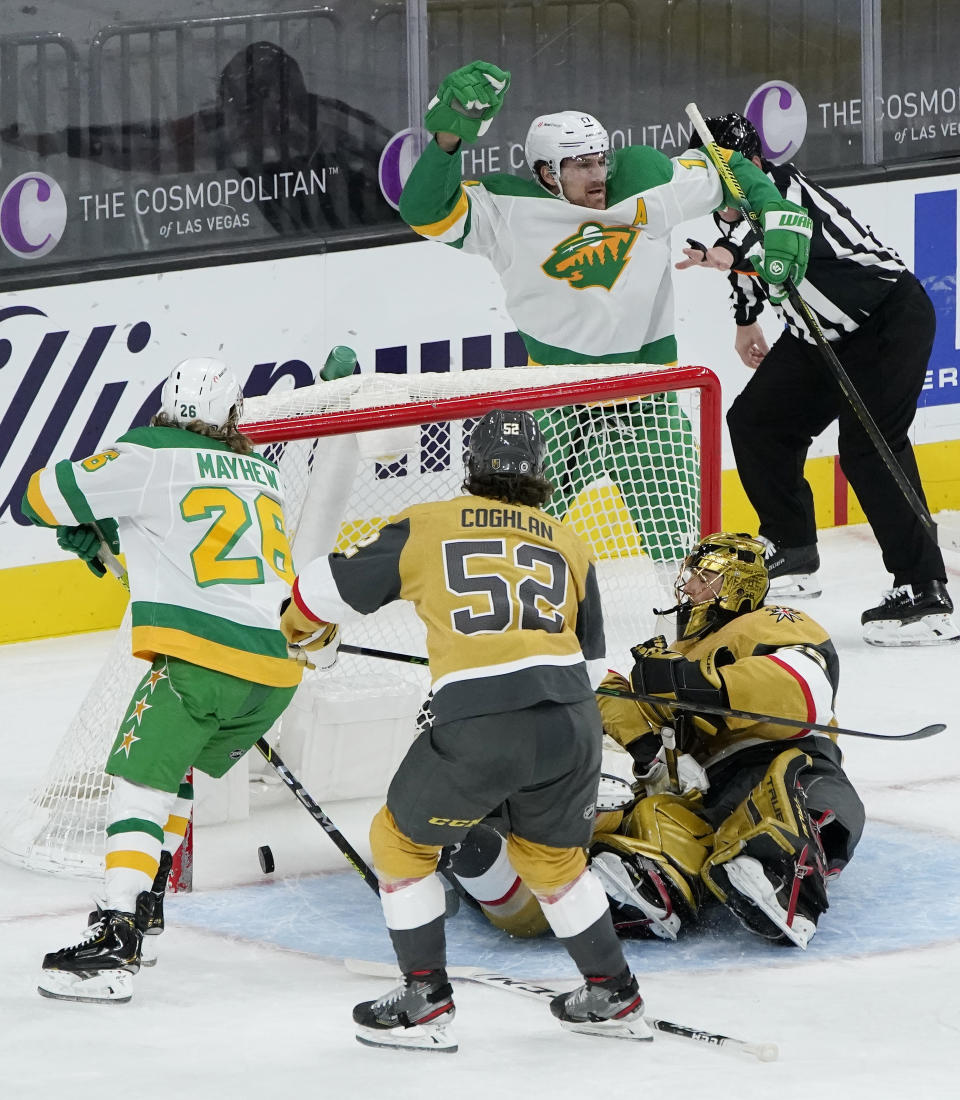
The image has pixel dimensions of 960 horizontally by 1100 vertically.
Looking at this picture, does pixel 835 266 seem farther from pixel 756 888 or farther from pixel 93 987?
pixel 93 987

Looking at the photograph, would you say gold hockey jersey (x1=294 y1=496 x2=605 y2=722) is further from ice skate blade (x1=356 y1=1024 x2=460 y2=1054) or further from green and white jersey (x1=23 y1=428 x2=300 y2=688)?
ice skate blade (x1=356 y1=1024 x2=460 y2=1054)

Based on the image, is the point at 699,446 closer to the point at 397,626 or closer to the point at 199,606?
the point at 397,626

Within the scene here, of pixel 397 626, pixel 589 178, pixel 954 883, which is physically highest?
pixel 589 178

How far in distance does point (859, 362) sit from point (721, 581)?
7.53ft

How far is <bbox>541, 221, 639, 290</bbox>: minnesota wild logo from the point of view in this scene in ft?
19.3

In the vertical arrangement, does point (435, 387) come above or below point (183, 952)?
above

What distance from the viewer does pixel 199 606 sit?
158 inches

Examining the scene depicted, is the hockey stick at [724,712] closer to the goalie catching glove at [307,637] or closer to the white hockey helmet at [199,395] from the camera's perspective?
the goalie catching glove at [307,637]

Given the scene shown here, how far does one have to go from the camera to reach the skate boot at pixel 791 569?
22.7 ft

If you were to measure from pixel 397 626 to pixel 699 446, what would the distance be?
2.71 ft

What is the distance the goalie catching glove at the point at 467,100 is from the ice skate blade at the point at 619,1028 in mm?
2516

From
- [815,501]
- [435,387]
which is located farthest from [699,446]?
[815,501]

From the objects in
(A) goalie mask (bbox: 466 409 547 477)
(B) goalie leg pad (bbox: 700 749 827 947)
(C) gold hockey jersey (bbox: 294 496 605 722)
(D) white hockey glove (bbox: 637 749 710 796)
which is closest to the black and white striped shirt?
(D) white hockey glove (bbox: 637 749 710 796)

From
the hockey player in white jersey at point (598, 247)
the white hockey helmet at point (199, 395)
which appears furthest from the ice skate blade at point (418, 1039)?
the hockey player in white jersey at point (598, 247)
